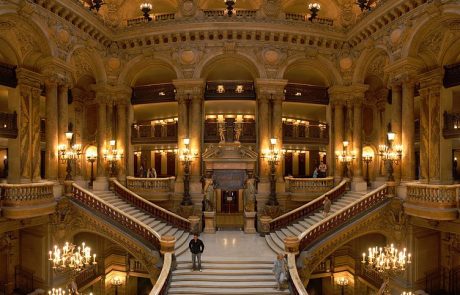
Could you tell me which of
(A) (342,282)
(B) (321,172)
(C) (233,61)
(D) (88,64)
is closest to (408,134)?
(B) (321,172)

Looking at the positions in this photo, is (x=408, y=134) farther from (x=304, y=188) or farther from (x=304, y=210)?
(x=304, y=188)

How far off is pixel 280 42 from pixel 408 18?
22.8ft

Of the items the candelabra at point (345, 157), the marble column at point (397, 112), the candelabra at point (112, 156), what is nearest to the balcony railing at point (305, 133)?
the candelabra at point (345, 157)

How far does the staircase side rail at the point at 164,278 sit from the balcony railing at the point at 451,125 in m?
13.3

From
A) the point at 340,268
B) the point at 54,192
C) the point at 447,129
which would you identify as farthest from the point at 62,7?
the point at 340,268

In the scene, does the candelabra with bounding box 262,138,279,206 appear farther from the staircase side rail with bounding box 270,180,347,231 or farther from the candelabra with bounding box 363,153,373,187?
the candelabra with bounding box 363,153,373,187

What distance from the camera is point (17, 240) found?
17109 mm

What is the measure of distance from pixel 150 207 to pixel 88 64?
8.94 m

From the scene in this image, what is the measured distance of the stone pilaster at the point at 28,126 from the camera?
680 inches

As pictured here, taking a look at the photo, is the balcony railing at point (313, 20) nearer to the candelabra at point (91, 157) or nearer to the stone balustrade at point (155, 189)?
the stone balustrade at point (155, 189)

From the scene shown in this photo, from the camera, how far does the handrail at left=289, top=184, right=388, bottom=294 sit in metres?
14.9

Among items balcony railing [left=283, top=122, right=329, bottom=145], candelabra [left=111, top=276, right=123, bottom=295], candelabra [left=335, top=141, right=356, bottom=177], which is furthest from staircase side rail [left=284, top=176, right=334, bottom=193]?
candelabra [left=111, top=276, right=123, bottom=295]

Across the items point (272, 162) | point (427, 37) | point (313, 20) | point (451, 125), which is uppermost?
point (313, 20)

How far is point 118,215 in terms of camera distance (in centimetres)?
1631
